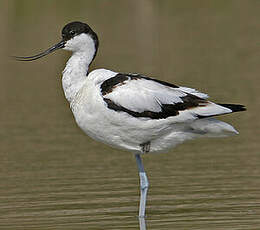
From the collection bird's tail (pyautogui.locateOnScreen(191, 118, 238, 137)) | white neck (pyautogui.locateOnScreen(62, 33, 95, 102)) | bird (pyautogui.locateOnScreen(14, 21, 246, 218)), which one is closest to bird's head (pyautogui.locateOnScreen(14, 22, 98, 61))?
white neck (pyautogui.locateOnScreen(62, 33, 95, 102))

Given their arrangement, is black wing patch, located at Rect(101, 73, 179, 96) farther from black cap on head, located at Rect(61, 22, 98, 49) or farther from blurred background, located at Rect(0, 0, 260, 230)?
blurred background, located at Rect(0, 0, 260, 230)

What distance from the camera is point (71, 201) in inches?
369

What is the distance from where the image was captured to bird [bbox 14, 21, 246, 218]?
866 cm

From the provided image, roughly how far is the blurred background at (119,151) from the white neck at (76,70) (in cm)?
109

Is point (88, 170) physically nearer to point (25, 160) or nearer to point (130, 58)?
point (25, 160)

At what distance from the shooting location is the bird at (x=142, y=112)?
8.66 m

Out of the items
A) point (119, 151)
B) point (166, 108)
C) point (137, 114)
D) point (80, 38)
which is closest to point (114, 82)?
point (137, 114)

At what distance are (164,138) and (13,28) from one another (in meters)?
14.1

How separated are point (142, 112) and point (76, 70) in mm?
873

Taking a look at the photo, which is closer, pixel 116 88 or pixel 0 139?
pixel 116 88

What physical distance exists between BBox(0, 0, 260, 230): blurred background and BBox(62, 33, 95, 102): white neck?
3.58 feet

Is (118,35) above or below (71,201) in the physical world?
above

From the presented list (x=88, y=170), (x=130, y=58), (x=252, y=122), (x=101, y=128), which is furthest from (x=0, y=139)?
(x=130, y=58)

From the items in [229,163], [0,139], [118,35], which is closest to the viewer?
[229,163]
